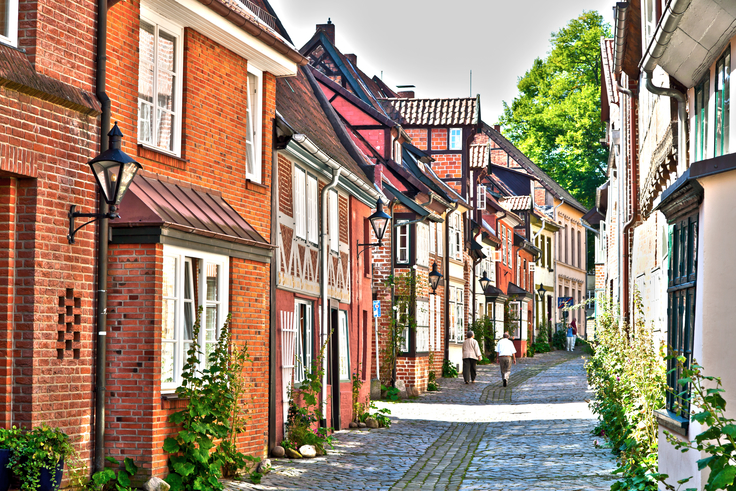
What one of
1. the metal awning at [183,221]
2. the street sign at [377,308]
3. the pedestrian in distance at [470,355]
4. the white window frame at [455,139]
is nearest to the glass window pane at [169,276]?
the metal awning at [183,221]

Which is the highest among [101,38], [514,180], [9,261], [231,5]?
[514,180]

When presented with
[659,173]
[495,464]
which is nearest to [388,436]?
[495,464]

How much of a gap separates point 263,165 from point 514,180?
Result: 36.5 m

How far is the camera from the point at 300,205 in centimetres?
1453

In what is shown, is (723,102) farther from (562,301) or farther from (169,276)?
(562,301)

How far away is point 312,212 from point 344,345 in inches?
124

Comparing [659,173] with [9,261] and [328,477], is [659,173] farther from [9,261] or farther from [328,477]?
[9,261]

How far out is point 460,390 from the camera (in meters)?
25.7

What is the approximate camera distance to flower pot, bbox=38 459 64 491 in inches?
289

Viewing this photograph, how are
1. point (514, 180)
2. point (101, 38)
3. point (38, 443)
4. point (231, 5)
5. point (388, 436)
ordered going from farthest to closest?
point (514, 180) → point (388, 436) → point (231, 5) → point (101, 38) → point (38, 443)

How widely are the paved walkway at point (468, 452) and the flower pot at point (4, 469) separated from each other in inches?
117

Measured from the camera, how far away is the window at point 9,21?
25.6 ft

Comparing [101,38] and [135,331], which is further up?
[101,38]

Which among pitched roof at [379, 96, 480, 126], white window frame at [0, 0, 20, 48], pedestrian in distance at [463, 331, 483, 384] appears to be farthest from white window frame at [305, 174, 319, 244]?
pitched roof at [379, 96, 480, 126]
